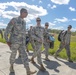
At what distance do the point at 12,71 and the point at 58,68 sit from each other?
201 centimetres

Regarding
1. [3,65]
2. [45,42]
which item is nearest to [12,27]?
[3,65]

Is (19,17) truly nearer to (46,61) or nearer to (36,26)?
(36,26)

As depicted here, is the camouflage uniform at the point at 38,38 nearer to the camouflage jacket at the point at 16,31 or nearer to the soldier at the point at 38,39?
the soldier at the point at 38,39

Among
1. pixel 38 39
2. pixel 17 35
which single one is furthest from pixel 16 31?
pixel 38 39

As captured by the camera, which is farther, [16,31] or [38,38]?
[38,38]

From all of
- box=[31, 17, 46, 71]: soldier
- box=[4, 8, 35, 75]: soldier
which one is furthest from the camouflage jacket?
box=[31, 17, 46, 71]: soldier

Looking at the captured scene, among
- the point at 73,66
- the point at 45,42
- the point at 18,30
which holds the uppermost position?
the point at 18,30

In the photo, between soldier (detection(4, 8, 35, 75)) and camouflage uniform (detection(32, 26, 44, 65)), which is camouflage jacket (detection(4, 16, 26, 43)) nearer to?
soldier (detection(4, 8, 35, 75))

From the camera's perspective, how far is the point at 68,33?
1018 centimetres

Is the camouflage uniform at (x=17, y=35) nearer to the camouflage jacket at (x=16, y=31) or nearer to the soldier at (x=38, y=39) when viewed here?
the camouflage jacket at (x=16, y=31)

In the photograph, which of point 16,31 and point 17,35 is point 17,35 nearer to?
point 17,35

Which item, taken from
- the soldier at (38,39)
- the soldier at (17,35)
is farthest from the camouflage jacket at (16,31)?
the soldier at (38,39)

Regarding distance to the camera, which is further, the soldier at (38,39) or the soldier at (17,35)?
the soldier at (38,39)

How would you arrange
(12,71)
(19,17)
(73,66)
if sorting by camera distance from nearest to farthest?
(19,17), (12,71), (73,66)
